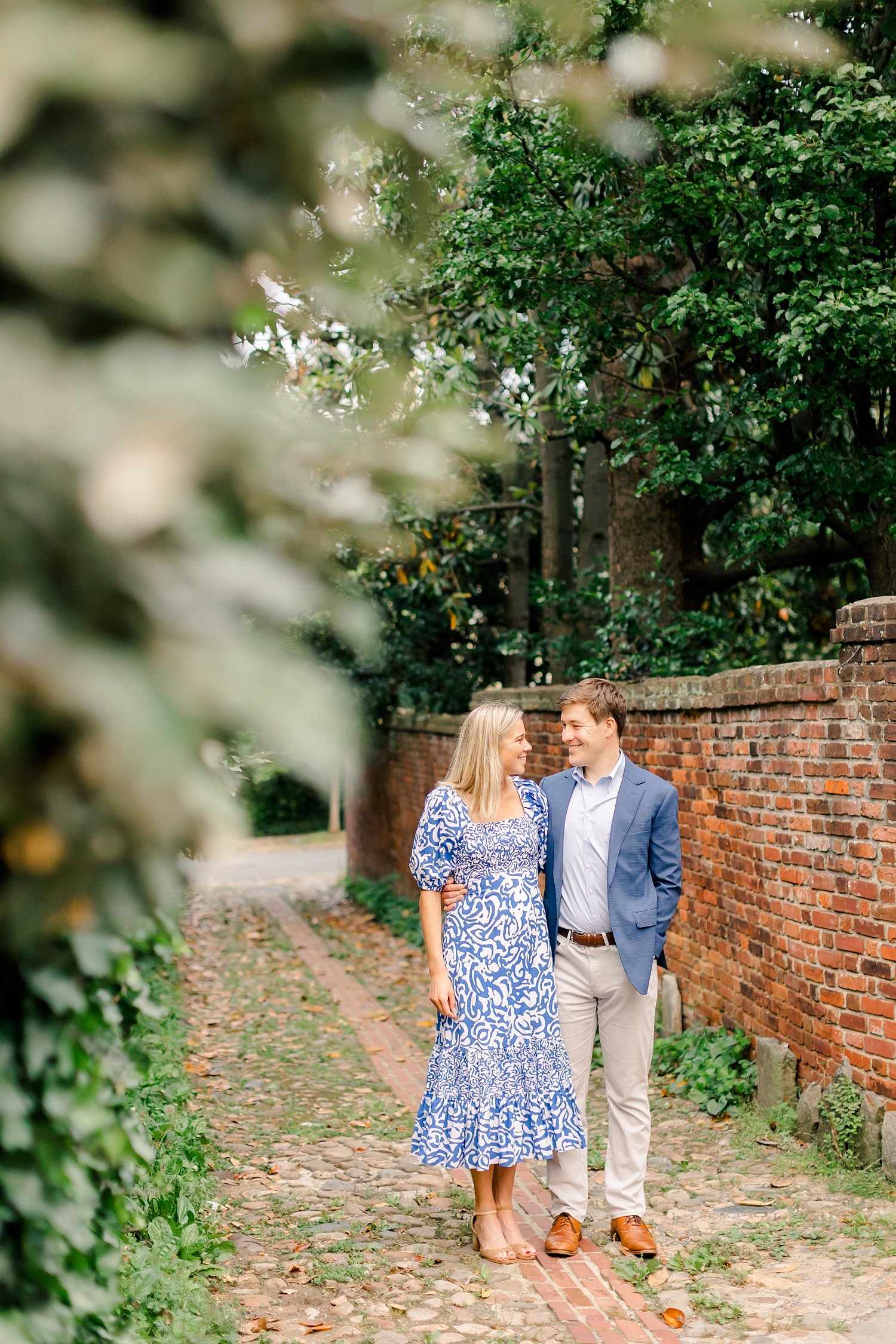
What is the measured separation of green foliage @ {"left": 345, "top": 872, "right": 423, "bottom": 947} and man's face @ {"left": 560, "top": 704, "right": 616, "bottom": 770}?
307 inches

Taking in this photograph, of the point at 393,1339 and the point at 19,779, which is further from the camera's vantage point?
the point at 393,1339

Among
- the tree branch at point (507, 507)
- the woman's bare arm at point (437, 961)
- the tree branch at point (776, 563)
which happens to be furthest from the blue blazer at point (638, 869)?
the tree branch at point (507, 507)

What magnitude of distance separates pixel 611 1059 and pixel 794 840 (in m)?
1.63

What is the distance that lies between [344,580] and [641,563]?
28.2ft

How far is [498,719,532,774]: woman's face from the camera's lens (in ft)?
15.0

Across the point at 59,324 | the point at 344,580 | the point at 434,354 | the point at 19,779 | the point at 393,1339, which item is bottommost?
the point at 393,1339

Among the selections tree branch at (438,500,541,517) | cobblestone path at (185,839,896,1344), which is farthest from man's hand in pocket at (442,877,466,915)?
tree branch at (438,500,541,517)

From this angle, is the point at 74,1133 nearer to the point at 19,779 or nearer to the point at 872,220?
the point at 19,779

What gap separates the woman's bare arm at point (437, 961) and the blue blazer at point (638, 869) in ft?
1.80

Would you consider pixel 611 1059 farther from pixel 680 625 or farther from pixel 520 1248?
pixel 680 625

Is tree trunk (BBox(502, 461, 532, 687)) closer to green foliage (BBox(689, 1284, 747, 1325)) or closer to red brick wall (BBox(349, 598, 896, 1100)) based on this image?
red brick wall (BBox(349, 598, 896, 1100))

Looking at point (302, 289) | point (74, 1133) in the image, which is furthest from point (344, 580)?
point (74, 1133)

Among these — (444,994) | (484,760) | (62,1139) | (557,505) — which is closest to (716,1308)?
(444,994)

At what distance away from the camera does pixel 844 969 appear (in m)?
5.14
